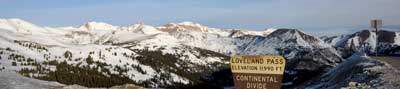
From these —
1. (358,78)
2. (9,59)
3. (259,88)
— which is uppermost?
(259,88)

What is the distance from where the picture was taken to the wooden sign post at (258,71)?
1241cm

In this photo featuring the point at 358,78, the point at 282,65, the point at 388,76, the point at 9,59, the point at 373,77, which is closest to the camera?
the point at 282,65

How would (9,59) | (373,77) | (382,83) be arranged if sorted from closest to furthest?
(382,83) → (373,77) → (9,59)

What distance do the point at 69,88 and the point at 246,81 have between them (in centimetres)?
2977

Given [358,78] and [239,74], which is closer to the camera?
[239,74]

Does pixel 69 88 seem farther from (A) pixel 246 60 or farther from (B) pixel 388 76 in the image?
(A) pixel 246 60

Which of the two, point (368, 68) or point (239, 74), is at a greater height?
point (239, 74)

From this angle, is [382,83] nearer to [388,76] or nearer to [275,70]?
[388,76]

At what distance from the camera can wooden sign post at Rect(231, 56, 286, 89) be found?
489 inches

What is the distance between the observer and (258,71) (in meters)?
12.7

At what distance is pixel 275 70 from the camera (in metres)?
12.5

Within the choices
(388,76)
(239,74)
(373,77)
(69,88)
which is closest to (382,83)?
(388,76)

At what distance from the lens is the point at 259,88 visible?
12.8m

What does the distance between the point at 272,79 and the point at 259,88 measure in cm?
39
